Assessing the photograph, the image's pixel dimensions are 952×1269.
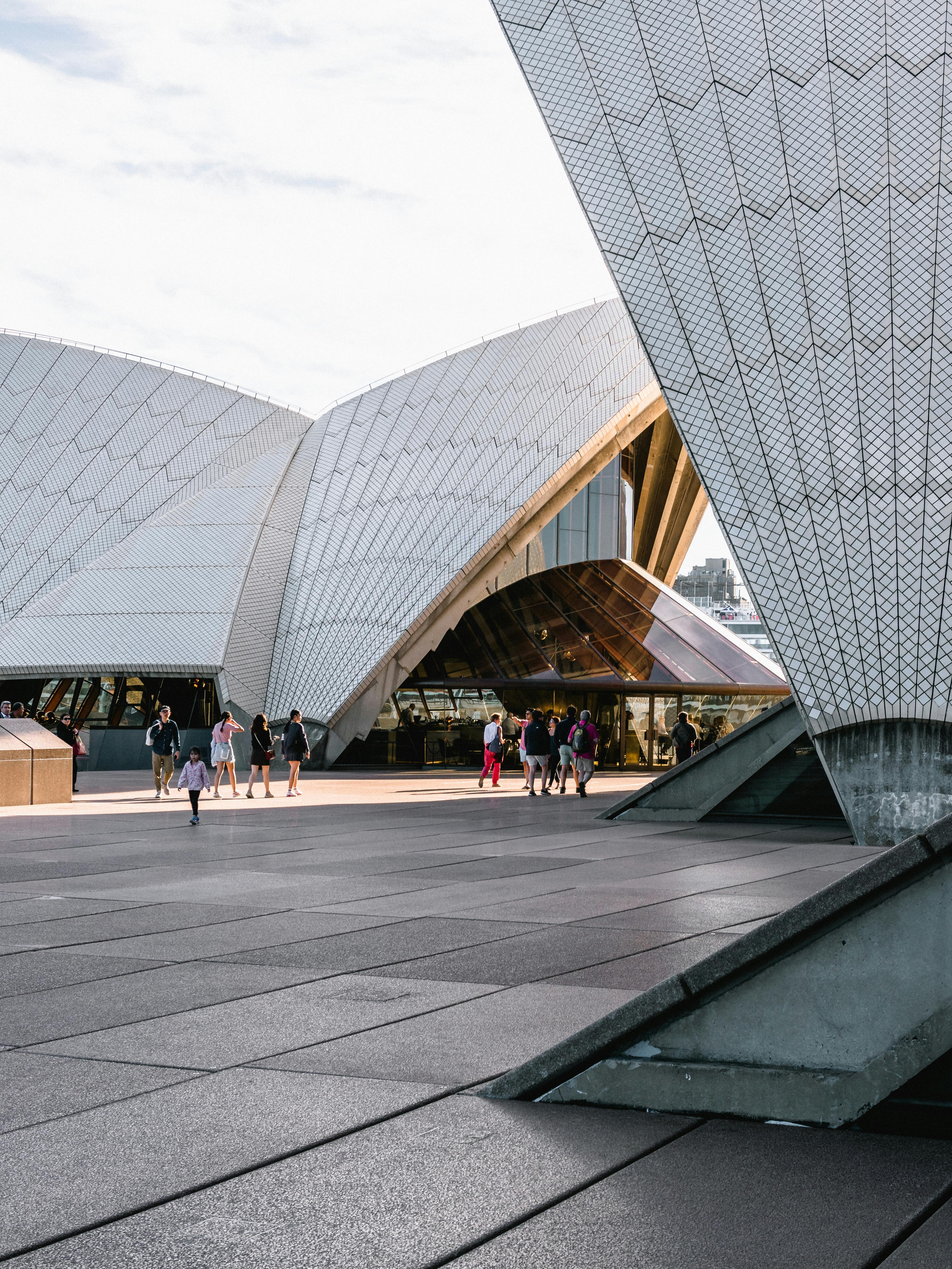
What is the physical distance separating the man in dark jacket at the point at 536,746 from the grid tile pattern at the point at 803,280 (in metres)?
7.85

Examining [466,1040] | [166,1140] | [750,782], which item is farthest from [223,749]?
[166,1140]

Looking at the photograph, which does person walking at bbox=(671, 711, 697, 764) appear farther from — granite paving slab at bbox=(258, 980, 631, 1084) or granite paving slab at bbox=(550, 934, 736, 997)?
granite paving slab at bbox=(258, 980, 631, 1084)

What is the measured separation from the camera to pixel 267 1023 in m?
5.61

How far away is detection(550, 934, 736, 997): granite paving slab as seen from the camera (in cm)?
641

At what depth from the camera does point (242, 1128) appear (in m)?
4.17

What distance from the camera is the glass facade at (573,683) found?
31.6m

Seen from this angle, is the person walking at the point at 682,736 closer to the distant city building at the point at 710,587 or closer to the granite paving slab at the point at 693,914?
the granite paving slab at the point at 693,914

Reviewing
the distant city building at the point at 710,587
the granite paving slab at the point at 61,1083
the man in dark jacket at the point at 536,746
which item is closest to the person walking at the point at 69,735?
the man in dark jacket at the point at 536,746

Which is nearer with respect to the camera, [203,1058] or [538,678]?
[203,1058]

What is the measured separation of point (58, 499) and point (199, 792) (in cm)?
1946

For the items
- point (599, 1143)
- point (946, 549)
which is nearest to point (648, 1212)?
point (599, 1143)

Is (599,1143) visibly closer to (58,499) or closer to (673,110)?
(673,110)

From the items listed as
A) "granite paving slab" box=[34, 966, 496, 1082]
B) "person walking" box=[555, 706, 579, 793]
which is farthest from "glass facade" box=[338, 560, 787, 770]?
"granite paving slab" box=[34, 966, 496, 1082]

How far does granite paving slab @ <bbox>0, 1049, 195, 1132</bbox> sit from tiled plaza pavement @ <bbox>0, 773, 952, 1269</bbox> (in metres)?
0.02
